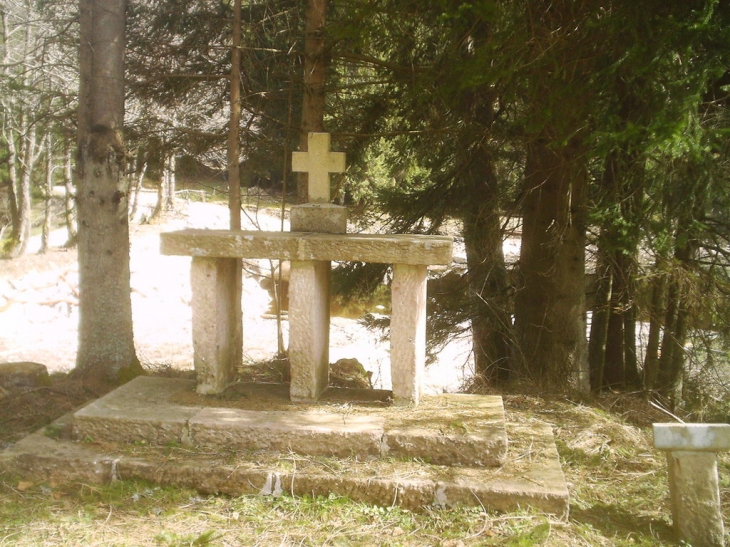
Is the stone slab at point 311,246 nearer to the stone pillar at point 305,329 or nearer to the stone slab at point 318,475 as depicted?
the stone pillar at point 305,329

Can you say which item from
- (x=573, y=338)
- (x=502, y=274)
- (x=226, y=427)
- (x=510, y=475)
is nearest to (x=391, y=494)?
(x=510, y=475)

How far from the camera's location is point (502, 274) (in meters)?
9.12

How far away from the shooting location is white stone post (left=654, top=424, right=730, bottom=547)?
3932 millimetres

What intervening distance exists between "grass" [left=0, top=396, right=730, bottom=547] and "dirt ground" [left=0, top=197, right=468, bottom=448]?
1.72 metres

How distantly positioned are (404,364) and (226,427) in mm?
1400

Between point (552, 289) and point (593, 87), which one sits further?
point (552, 289)

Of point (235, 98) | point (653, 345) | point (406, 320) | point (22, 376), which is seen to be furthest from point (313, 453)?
point (653, 345)

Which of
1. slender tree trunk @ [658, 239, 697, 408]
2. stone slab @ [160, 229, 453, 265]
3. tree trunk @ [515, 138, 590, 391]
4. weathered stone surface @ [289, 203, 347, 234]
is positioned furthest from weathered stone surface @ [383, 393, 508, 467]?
slender tree trunk @ [658, 239, 697, 408]

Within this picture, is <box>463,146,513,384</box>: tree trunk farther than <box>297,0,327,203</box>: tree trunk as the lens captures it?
Yes

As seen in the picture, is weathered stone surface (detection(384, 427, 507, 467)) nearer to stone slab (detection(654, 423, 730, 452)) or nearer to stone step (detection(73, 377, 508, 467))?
stone step (detection(73, 377, 508, 467))

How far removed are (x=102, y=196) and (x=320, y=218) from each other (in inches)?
99.0

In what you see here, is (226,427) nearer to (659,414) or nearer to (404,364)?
(404,364)

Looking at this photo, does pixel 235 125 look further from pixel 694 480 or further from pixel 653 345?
pixel 653 345

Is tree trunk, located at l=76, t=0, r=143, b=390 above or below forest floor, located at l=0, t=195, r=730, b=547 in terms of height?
above
